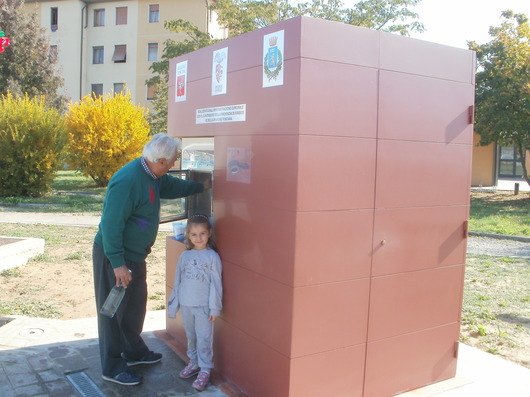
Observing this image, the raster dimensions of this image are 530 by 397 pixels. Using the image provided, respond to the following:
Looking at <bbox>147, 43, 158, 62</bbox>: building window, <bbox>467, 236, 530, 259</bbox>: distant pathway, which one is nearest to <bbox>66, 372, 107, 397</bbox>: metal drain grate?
<bbox>467, 236, 530, 259</bbox>: distant pathway

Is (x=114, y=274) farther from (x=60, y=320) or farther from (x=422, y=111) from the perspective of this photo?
(x=422, y=111)

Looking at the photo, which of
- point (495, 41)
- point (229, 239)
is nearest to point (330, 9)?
point (495, 41)

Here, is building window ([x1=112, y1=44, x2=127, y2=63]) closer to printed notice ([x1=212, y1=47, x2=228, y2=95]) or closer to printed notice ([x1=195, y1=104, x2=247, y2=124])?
printed notice ([x1=195, y1=104, x2=247, y2=124])

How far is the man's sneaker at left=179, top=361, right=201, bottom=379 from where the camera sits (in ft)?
12.7

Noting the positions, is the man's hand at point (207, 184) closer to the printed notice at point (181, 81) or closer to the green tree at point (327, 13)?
the printed notice at point (181, 81)

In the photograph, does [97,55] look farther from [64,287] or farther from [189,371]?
[189,371]

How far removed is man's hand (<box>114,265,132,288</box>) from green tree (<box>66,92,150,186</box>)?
57.9ft

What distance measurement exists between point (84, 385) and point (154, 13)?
34.4 meters

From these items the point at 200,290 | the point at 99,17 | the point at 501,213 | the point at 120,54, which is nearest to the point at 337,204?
the point at 200,290

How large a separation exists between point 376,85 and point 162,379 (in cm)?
255

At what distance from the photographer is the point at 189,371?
3.90 meters

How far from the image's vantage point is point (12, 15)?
26844 millimetres

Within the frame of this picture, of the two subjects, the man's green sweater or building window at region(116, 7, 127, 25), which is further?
building window at region(116, 7, 127, 25)

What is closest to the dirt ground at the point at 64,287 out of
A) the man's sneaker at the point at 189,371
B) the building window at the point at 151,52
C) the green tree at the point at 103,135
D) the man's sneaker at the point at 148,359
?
the man's sneaker at the point at 148,359
